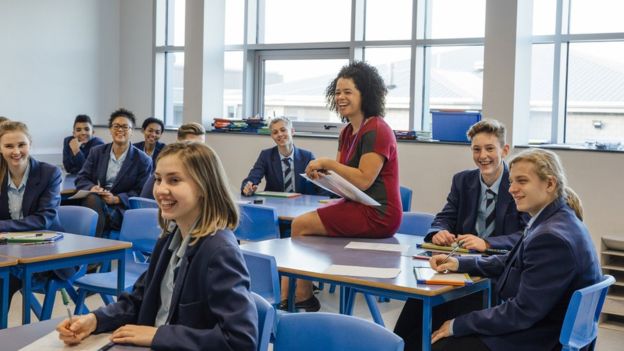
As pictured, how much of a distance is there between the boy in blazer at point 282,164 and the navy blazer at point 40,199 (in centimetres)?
204

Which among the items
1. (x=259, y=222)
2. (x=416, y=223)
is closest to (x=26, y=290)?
(x=259, y=222)

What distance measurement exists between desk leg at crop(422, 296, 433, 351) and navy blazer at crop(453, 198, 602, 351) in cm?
11

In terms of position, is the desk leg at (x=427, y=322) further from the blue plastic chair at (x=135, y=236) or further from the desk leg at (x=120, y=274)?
the blue plastic chair at (x=135, y=236)

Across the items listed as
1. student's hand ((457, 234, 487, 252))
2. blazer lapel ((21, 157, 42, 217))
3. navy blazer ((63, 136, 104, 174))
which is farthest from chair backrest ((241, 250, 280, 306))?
navy blazer ((63, 136, 104, 174))

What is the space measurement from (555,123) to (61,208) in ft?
13.1

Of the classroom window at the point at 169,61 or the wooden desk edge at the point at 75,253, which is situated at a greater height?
the classroom window at the point at 169,61

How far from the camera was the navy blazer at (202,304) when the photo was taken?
190 centimetres

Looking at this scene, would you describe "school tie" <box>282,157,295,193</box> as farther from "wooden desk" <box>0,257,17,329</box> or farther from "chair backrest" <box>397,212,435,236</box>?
"wooden desk" <box>0,257,17,329</box>

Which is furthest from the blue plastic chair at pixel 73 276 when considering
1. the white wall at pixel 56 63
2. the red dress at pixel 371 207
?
the white wall at pixel 56 63

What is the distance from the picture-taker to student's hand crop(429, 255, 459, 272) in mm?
2922

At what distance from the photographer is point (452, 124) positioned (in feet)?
20.6

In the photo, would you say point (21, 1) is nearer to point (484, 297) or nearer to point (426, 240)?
point (426, 240)

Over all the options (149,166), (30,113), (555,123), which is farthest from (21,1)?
(555,123)

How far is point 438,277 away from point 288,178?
3279 mm
